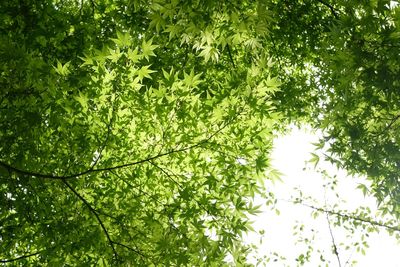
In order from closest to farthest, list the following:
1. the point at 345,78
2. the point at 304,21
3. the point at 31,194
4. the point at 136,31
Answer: the point at 345,78 < the point at 31,194 < the point at 136,31 < the point at 304,21

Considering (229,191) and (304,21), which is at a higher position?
(304,21)

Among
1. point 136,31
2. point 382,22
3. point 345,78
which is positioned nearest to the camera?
point 382,22

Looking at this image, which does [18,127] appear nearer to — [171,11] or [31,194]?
[31,194]

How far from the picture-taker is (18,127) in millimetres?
2684

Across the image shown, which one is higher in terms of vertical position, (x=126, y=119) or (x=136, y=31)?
(x=136, y=31)

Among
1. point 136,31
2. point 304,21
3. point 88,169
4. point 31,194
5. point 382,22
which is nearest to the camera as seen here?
point 382,22

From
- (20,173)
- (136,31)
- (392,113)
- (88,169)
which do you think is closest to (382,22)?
(392,113)

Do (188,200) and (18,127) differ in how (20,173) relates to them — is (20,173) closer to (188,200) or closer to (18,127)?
(18,127)

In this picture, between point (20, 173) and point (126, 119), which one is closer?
point (20, 173)

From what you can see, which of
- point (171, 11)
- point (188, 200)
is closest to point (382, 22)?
point (171, 11)

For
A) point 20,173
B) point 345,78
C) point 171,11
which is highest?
point 171,11

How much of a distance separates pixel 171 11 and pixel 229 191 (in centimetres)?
160

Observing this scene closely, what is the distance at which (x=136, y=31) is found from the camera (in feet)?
17.7

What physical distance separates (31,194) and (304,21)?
512 cm
